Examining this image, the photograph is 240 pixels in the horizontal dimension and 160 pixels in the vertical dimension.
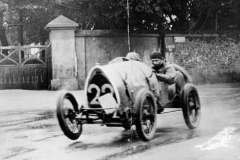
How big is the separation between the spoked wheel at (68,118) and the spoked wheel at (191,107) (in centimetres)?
199

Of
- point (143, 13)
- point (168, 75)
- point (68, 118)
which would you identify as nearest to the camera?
point (68, 118)

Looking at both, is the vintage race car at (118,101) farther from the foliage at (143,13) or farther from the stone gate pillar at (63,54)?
the foliage at (143,13)

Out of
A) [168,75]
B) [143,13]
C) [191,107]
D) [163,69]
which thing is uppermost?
[143,13]

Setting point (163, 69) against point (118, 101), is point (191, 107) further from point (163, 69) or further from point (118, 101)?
point (118, 101)

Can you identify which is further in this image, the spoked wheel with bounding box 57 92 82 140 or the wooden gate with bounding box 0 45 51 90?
the wooden gate with bounding box 0 45 51 90

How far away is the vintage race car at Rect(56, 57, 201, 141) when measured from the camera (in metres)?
7.33

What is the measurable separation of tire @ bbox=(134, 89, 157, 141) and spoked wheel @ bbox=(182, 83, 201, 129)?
1.00 m

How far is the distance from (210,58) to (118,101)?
15.8 m

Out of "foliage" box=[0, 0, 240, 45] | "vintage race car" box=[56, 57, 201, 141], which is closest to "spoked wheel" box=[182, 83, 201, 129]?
"vintage race car" box=[56, 57, 201, 141]

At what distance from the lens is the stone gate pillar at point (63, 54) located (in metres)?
18.8

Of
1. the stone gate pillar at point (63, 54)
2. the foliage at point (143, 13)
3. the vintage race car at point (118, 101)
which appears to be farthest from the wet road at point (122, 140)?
the foliage at point (143, 13)

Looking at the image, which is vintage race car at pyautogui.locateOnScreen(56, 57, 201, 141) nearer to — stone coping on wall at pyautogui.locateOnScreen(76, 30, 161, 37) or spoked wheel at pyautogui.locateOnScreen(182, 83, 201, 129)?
spoked wheel at pyautogui.locateOnScreen(182, 83, 201, 129)

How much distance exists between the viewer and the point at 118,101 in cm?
734

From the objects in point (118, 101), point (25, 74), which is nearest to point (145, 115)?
point (118, 101)
